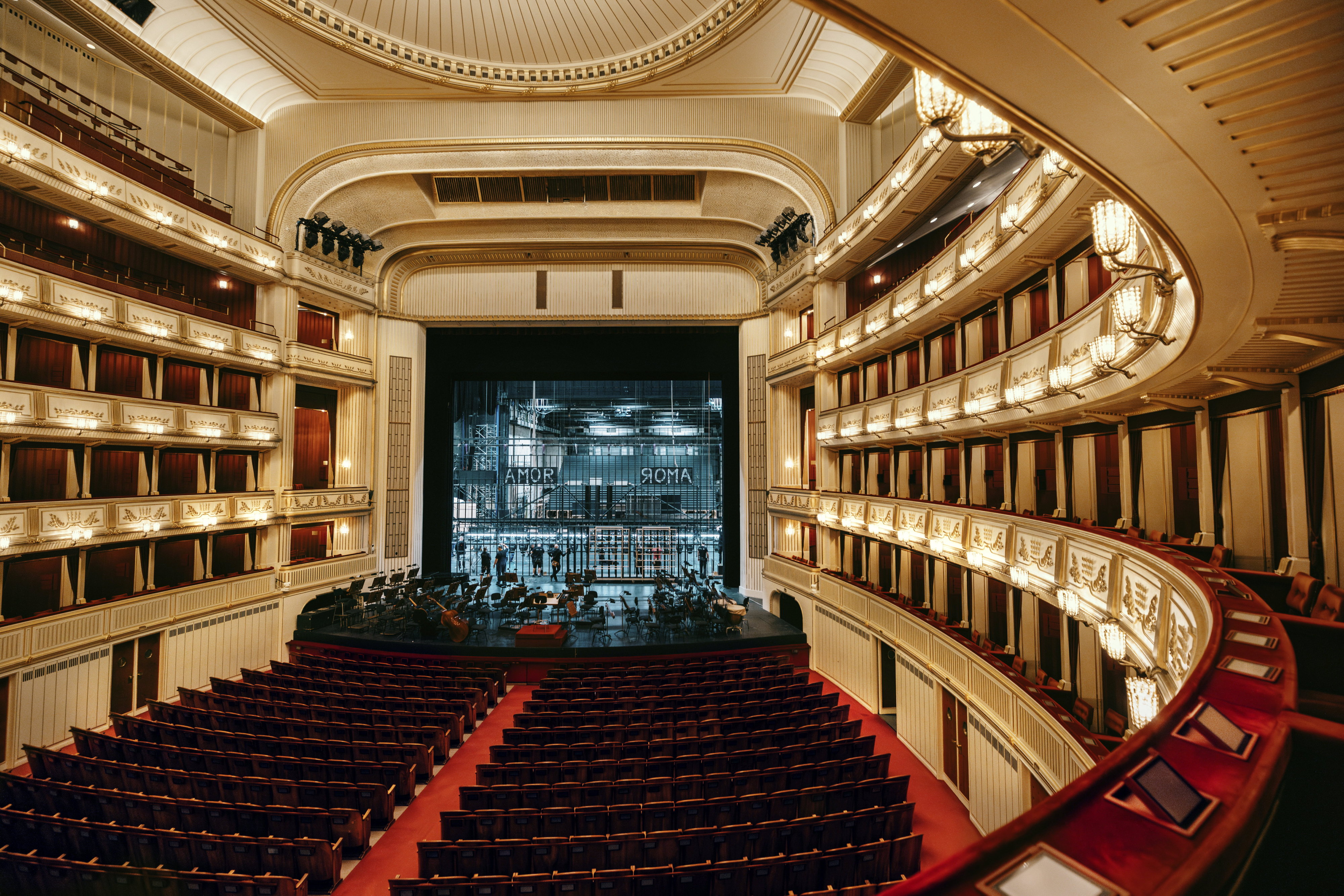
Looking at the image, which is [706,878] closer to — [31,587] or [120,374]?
[31,587]

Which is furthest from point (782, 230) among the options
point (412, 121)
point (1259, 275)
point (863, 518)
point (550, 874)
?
point (550, 874)

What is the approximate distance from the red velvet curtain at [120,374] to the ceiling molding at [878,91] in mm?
16772

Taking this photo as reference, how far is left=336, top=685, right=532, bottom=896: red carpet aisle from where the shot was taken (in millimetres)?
6574

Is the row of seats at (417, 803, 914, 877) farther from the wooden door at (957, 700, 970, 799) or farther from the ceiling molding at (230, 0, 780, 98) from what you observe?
the ceiling molding at (230, 0, 780, 98)

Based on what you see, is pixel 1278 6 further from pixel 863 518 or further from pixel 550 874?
pixel 863 518

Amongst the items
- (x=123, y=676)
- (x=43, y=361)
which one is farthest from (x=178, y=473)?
(x=123, y=676)

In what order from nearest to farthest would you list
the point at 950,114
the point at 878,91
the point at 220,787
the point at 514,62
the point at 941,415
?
the point at 950,114, the point at 220,787, the point at 941,415, the point at 878,91, the point at 514,62

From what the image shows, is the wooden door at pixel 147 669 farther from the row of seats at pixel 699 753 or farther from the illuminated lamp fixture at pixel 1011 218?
the illuminated lamp fixture at pixel 1011 218

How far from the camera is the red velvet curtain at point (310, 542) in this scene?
16.2 m

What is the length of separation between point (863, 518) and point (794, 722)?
460 cm

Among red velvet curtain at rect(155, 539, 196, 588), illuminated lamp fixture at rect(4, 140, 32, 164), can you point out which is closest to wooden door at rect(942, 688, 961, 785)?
red velvet curtain at rect(155, 539, 196, 588)

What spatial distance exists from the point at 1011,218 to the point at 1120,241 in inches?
181

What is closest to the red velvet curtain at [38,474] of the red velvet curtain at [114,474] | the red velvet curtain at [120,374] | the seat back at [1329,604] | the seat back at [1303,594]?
the red velvet curtain at [114,474]

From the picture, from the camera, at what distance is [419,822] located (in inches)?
306
